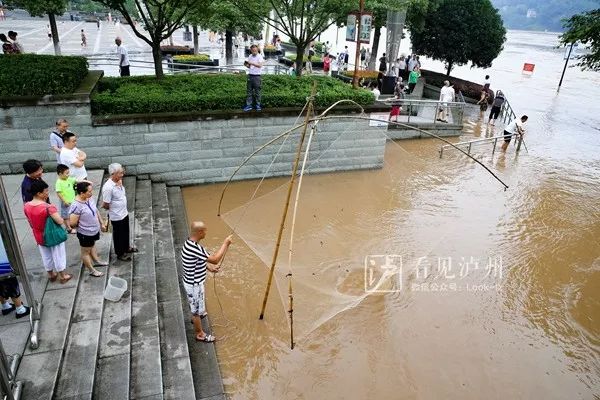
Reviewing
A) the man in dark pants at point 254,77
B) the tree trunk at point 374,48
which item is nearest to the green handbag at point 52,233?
the man in dark pants at point 254,77

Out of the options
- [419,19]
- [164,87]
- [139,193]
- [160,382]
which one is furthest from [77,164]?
[419,19]

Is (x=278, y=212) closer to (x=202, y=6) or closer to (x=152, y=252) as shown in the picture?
(x=152, y=252)

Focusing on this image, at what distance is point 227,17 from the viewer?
17.2 metres

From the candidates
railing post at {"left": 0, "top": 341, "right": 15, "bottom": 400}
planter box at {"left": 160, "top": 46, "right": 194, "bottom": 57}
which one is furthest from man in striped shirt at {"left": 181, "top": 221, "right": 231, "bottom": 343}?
planter box at {"left": 160, "top": 46, "right": 194, "bottom": 57}

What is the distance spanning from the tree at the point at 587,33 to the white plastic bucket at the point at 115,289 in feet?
51.7

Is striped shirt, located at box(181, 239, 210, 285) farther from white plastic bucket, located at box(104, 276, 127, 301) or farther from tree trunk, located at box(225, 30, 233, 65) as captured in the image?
tree trunk, located at box(225, 30, 233, 65)

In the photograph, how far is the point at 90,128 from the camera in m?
8.75

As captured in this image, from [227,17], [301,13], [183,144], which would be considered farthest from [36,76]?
[227,17]

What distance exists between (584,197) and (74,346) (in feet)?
40.2

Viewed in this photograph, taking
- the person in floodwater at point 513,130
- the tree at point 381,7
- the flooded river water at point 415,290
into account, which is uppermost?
the tree at point 381,7

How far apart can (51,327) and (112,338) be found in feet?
2.15

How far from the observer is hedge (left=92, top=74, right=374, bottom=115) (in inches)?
359

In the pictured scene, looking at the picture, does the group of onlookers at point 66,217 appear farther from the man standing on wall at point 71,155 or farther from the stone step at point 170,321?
the stone step at point 170,321

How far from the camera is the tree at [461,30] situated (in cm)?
2219
